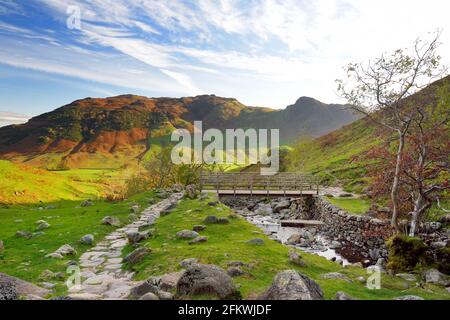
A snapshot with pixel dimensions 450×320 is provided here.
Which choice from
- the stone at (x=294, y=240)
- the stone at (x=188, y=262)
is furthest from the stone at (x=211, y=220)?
the stone at (x=188, y=262)

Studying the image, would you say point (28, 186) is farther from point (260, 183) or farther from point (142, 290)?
point (142, 290)

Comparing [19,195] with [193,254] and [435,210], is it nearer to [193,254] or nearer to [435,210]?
[193,254]

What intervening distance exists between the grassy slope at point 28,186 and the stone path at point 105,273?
25.4m

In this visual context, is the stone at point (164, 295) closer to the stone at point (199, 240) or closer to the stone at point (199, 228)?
the stone at point (199, 240)

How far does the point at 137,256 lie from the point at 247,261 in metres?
4.59

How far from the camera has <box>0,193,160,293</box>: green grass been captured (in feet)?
42.2

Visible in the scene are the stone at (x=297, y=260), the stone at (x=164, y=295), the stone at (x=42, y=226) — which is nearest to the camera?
the stone at (x=164, y=295)

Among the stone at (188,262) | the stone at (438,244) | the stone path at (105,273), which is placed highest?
the stone at (188,262)

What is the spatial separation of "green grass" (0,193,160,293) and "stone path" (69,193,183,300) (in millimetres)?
637

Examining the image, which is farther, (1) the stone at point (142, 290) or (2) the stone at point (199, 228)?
(2) the stone at point (199, 228)

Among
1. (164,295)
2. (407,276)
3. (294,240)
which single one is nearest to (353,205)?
(294,240)

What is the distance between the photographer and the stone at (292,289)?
7291mm

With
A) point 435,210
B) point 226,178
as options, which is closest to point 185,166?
point 226,178
